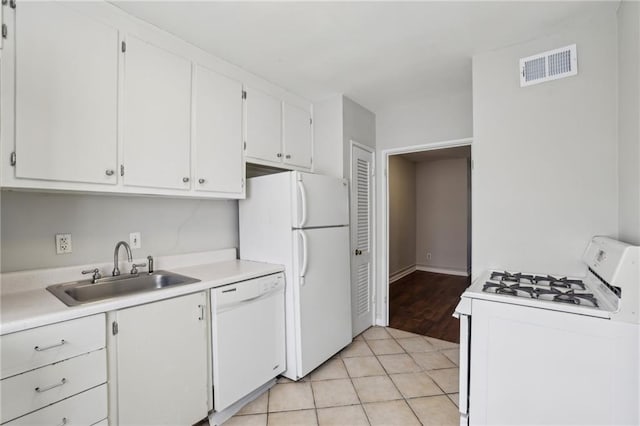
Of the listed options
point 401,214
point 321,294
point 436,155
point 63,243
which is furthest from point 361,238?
point 436,155

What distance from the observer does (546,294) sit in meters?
1.54

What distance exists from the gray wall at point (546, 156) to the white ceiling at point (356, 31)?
206 mm

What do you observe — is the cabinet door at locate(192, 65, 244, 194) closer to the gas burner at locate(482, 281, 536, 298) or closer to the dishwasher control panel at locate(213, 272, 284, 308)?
the dishwasher control panel at locate(213, 272, 284, 308)

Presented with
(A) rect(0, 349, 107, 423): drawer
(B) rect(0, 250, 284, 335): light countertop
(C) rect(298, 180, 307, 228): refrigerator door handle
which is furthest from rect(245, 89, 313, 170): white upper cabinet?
(A) rect(0, 349, 107, 423): drawer

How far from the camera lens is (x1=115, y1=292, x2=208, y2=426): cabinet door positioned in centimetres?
149

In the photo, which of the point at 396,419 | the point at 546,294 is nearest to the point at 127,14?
the point at 546,294

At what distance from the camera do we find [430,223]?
646 centimetres

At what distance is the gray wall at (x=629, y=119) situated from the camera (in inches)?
57.6

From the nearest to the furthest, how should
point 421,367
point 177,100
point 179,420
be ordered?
point 179,420, point 177,100, point 421,367

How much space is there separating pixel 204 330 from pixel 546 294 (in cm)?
192

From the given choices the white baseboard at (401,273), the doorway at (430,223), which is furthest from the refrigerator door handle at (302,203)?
the white baseboard at (401,273)

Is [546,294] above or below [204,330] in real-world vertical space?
above

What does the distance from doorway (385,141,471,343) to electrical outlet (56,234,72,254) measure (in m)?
4.12

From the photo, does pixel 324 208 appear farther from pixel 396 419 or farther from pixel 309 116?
pixel 396 419
